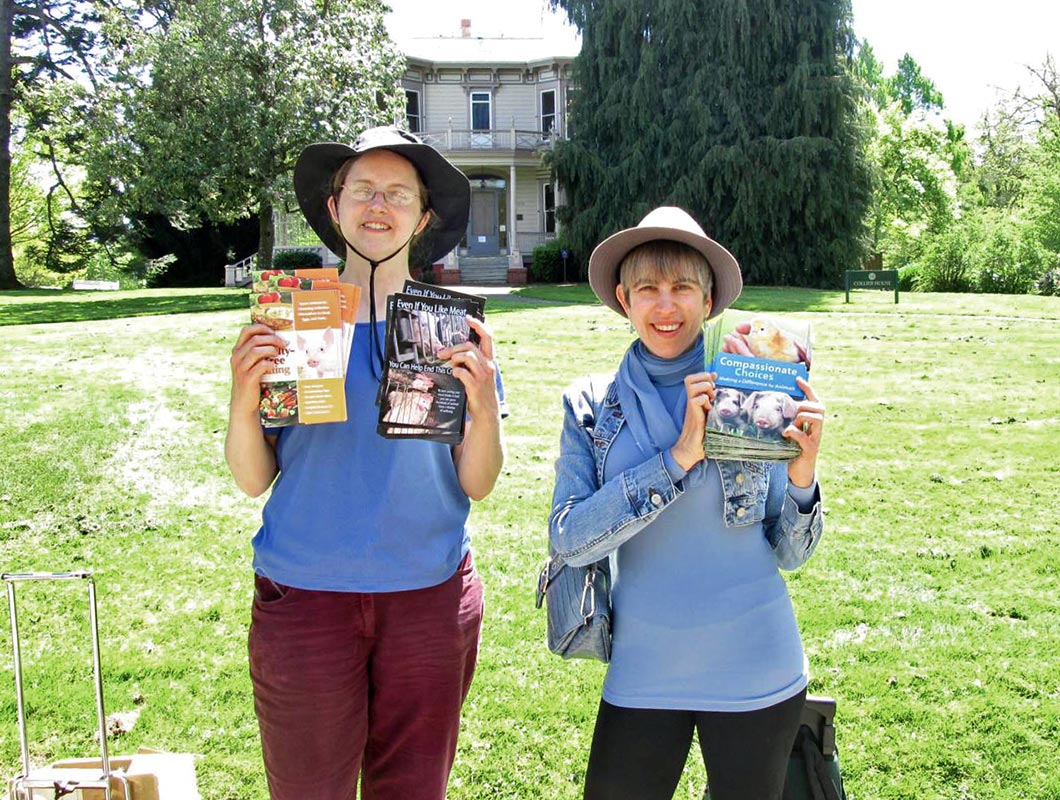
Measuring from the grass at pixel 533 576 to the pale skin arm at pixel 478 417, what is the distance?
1757 mm

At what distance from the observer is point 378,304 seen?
2217 mm

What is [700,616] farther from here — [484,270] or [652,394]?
[484,270]

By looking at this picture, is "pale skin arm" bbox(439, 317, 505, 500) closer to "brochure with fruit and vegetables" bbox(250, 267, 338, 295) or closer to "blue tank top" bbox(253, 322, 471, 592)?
"blue tank top" bbox(253, 322, 471, 592)

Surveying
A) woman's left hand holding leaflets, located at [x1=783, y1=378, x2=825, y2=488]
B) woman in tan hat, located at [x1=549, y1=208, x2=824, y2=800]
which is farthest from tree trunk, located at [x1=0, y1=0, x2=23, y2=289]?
woman's left hand holding leaflets, located at [x1=783, y1=378, x2=825, y2=488]

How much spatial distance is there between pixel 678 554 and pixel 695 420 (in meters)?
0.35

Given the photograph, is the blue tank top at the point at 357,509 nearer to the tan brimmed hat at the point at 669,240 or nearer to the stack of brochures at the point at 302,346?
the stack of brochures at the point at 302,346

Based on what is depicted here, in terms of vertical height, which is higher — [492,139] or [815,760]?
[492,139]

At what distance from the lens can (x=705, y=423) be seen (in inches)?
77.2

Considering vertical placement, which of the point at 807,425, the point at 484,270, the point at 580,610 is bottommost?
the point at 580,610

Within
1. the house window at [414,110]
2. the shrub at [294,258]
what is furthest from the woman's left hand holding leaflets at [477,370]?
the house window at [414,110]

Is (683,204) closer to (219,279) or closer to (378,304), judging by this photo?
(219,279)

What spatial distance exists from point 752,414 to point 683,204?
24934 mm

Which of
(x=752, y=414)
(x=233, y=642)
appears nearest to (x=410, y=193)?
(x=752, y=414)

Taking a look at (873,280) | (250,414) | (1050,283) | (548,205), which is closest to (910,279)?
(1050,283)
